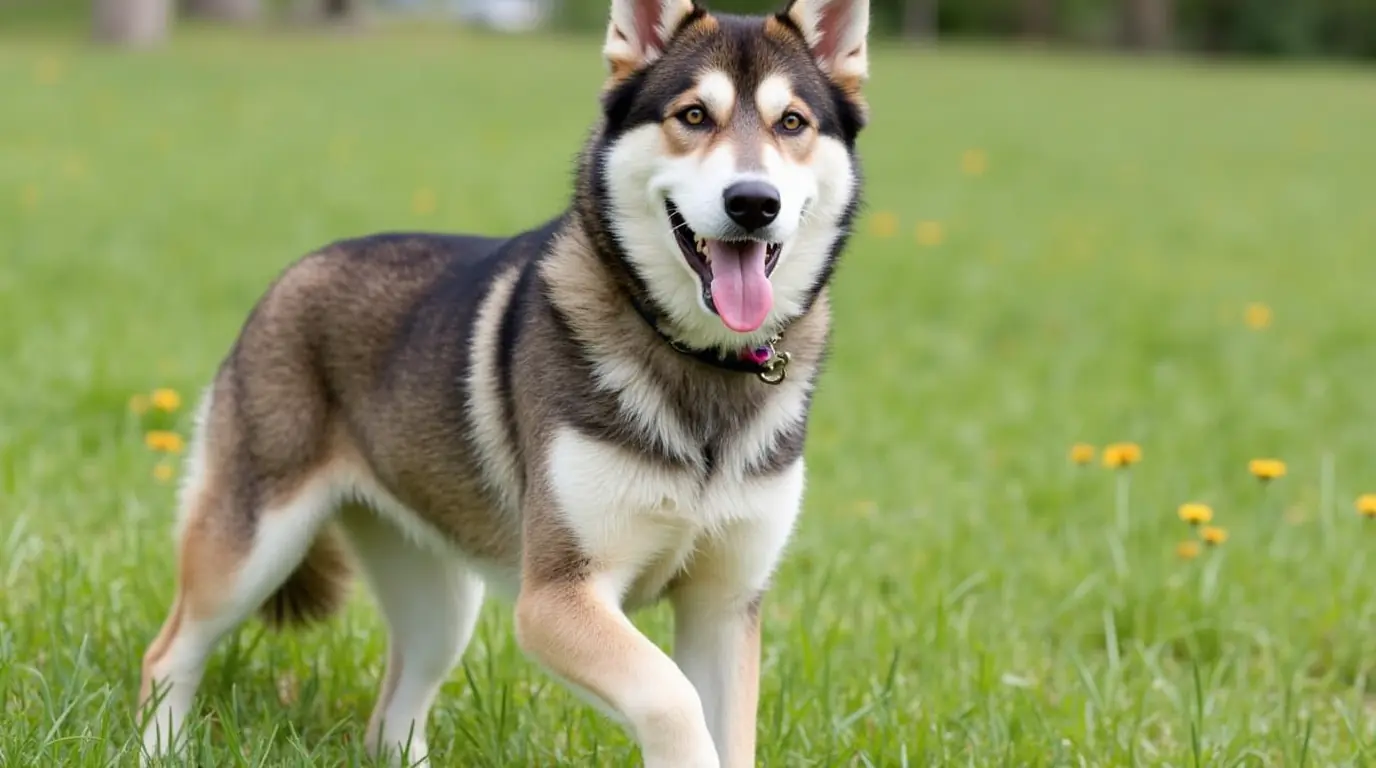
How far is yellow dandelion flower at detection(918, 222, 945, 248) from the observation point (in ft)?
38.3

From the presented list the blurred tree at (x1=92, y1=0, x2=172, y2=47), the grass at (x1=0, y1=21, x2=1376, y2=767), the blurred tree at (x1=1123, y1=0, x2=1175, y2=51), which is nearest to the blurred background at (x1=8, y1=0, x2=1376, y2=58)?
the blurred tree at (x1=1123, y1=0, x2=1175, y2=51)

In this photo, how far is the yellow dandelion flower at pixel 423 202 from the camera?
445 inches

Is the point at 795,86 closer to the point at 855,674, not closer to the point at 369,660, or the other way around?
the point at 855,674

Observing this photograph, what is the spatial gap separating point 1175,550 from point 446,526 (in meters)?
2.89

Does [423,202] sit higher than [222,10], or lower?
higher

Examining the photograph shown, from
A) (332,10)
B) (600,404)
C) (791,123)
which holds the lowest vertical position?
(332,10)

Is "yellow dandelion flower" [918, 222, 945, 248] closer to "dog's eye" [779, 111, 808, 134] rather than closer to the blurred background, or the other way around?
"dog's eye" [779, 111, 808, 134]

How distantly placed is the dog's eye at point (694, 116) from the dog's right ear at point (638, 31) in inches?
8.3

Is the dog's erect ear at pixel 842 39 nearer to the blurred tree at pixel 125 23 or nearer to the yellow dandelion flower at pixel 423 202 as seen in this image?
the yellow dandelion flower at pixel 423 202

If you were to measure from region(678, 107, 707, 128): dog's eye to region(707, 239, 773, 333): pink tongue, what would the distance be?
26cm

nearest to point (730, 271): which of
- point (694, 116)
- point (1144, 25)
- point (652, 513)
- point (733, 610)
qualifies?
point (694, 116)

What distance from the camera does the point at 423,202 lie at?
37.9 feet

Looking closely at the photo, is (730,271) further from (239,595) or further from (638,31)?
(239,595)

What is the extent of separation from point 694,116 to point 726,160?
181mm
